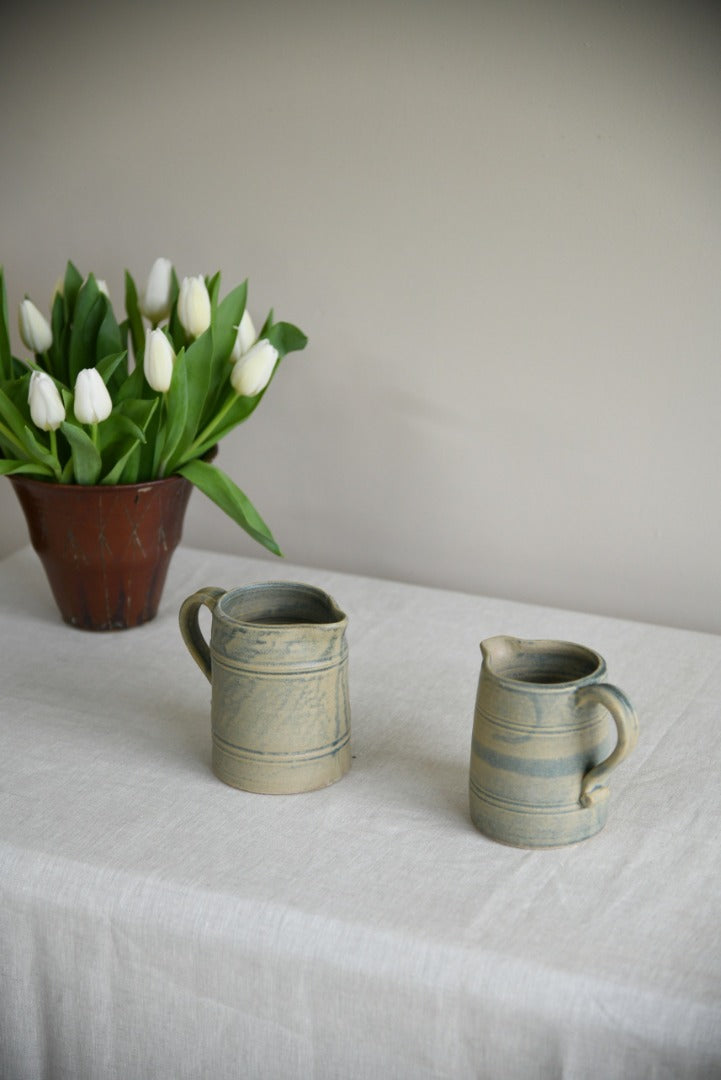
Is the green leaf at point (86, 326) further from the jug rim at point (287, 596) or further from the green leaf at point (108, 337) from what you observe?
the jug rim at point (287, 596)

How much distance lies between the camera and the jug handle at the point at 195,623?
86 cm

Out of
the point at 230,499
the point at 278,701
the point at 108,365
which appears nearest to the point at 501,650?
the point at 278,701

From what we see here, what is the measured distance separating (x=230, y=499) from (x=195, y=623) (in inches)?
6.9

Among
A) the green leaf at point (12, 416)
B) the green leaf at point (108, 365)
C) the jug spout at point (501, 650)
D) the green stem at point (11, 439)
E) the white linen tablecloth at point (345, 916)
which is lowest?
the white linen tablecloth at point (345, 916)

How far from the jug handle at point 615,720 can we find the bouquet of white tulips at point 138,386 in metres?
0.36

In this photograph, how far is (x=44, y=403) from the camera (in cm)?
96

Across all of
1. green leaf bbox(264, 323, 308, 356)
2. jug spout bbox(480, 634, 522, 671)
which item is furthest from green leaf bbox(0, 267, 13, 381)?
jug spout bbox(480, 634, 522, 671)

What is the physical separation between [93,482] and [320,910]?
1.55ft

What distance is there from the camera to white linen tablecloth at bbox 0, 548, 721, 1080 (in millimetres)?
658

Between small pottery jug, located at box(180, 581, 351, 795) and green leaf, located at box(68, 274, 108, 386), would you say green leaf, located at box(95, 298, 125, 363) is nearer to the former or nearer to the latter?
green leaf, located at box(68, 274, 108, 386)

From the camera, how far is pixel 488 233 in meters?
1.16

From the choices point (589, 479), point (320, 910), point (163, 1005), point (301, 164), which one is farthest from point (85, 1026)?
point (301, 164)

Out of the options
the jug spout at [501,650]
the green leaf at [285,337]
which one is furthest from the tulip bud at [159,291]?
the jug spout at [501,650]

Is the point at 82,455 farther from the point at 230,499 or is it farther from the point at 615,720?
the point at 615,720
